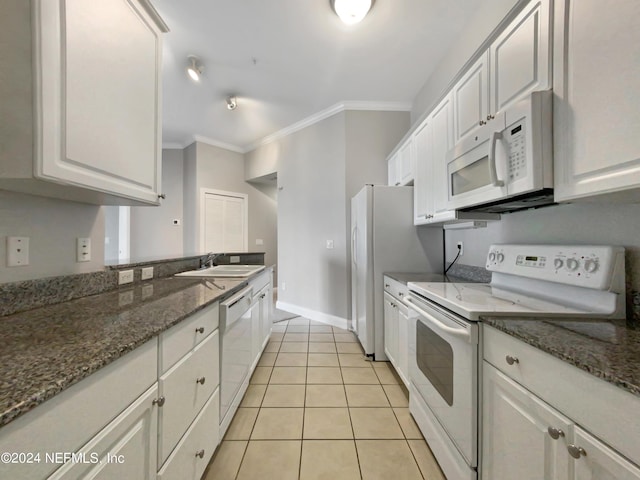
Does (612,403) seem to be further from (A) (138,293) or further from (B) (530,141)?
(A) (138,293)

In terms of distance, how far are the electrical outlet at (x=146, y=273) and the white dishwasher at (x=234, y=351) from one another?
2.15 feet

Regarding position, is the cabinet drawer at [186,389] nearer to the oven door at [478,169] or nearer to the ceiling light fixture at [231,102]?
the oven door at [478,169]

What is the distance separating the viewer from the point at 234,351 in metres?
1.55

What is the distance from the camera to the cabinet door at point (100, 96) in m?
0.78

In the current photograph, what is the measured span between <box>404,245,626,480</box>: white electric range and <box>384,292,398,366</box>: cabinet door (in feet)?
1.59

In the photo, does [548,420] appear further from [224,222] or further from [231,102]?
[224,222]

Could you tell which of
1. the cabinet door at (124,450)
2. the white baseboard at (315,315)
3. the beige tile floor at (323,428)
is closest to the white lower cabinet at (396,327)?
the beige tile floor at (323,428)

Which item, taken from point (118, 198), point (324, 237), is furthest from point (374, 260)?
point (118, 198)

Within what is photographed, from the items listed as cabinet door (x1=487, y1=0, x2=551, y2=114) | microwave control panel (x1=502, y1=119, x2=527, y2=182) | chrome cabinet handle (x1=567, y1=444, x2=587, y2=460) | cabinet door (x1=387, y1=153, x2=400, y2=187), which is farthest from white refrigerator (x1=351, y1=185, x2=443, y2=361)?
chrome cabinet handle (x1=567, y1=444, x2=587, y2=460)

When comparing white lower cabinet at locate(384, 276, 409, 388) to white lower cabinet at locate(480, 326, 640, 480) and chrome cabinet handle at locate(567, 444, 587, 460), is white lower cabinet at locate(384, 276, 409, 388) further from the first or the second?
chrome cabinet handle at locate(567, 444, 587, 460)

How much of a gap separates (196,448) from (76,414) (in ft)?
2.45

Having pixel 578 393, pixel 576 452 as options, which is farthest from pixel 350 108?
pixel 576 452

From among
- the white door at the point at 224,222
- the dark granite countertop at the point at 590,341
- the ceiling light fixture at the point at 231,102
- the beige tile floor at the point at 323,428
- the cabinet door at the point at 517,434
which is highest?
the ceiling light fixture at the point at 231,102

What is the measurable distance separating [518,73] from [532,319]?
3.69 feet
